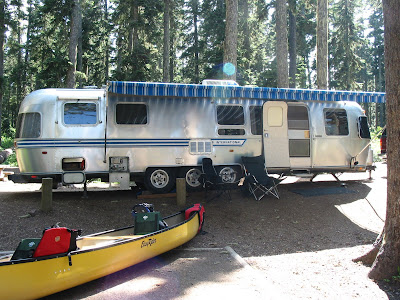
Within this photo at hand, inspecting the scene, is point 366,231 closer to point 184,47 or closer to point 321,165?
point 321,165

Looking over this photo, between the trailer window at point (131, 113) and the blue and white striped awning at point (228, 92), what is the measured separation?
2.57ft

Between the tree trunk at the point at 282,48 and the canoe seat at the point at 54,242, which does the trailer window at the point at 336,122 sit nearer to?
the tree trunk at the point at 282,48

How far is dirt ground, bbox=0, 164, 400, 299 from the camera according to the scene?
14.6ft

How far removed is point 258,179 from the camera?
8.21 m

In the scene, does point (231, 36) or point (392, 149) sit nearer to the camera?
point (392, 149)

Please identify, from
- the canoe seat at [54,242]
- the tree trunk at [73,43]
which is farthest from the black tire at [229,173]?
the tree trunk at [73,43]

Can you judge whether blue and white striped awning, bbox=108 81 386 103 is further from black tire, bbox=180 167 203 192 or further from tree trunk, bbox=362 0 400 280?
tree trunk, bbox=362 0 400 280

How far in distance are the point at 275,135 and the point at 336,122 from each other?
1.90 metres

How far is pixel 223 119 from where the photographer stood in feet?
28.9

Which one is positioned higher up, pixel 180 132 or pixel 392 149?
pixel 180 132

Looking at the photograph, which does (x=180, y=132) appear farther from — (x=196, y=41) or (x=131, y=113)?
(x=196, y=41)

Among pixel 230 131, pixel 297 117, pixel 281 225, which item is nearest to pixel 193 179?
pixel 230 131

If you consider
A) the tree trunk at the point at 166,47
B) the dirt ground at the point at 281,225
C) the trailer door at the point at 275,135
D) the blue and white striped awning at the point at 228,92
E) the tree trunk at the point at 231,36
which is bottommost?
the dirt ground at the point at 281,225

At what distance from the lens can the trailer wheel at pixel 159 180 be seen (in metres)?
8.46
